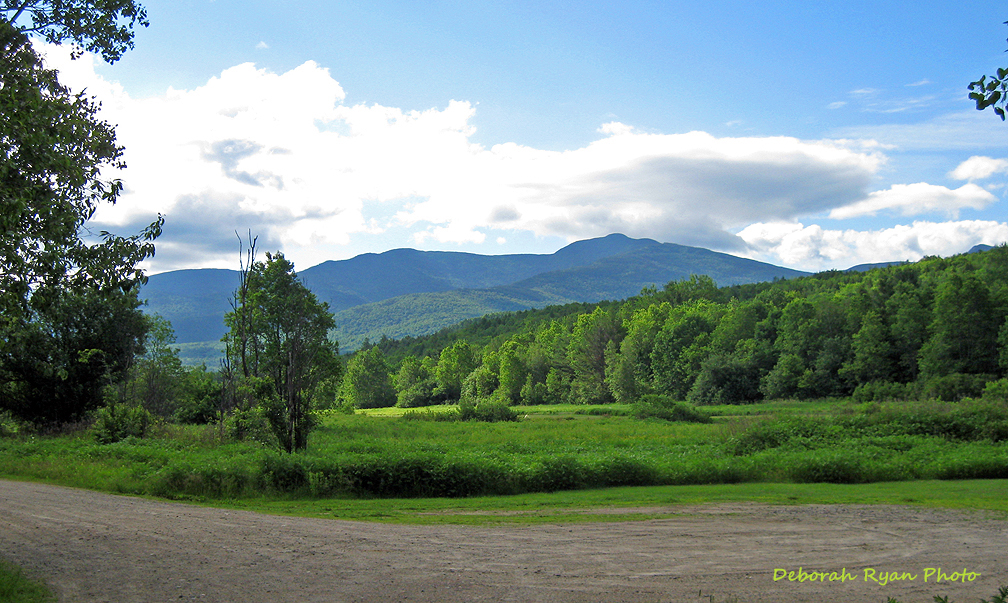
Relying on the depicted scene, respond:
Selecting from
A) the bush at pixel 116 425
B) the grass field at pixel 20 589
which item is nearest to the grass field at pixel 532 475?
the bush at pixel 116 425

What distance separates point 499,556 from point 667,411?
5343 centimetres

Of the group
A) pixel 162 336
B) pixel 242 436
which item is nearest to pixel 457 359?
pixel 162 336

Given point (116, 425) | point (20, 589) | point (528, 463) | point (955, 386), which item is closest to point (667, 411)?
point (955, 386)

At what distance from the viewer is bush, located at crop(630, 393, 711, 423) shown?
203ft

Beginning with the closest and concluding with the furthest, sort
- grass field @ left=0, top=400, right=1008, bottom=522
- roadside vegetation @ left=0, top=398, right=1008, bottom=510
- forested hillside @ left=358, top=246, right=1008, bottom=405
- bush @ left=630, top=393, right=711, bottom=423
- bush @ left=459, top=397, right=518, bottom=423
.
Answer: grass field @ left=0, top=400, right=1008, bottom=522, roadside vegetation @ left=0, top=398, right=1008, bottom=510, bush @ left=630, top=393, right=711, bottom=423, forested hillside @ left=358, top=246, right=1008, bottom=405, bush @ left=459, top=397, right=518, bottom=423

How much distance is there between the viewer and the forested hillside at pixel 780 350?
64625mm

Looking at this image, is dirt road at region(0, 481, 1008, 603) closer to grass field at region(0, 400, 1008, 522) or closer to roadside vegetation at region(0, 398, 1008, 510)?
grass field at region(0, 400, 1008, 522)

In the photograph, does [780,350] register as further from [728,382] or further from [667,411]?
[667,411]

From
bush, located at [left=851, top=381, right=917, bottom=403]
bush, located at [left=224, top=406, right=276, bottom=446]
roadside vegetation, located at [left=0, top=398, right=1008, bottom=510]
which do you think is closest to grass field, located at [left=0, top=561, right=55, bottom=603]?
roadside vegetation, located at [left=0, top=398, right=1008, bottom=510]

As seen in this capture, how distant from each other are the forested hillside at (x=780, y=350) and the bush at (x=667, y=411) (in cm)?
1844

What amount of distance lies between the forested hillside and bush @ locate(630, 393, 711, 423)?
60.5 ft

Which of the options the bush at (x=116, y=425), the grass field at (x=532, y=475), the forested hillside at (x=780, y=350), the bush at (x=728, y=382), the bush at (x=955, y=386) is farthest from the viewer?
the bush at (x=728, y=382)

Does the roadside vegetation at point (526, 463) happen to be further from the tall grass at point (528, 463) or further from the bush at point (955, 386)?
the bush at point (955, 386)

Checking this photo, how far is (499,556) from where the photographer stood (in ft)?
39.0
